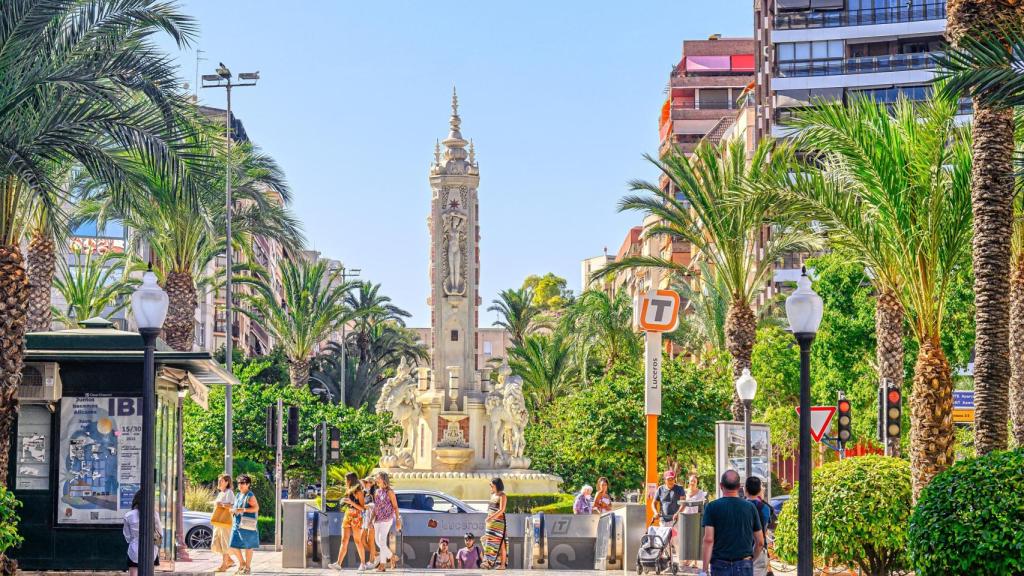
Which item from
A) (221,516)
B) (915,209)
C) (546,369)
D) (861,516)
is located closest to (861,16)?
(546,369)

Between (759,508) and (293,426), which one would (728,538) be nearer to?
(759,508)

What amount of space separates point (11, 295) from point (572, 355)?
169 feet

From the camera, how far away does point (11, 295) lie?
58.1 feet

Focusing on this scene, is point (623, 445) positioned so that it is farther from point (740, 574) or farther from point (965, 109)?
point (740, 574)

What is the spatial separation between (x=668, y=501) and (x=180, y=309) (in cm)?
1814

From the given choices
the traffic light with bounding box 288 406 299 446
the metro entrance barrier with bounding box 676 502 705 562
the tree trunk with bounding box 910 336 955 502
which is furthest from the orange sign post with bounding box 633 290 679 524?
the traffic light with bounding box 288 406 299 446

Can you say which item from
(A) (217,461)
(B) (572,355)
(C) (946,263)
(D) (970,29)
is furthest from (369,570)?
(B) (572,355)

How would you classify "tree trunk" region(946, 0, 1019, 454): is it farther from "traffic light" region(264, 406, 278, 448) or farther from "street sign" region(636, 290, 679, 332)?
"traffic light" region(264, 406, 278, 448)

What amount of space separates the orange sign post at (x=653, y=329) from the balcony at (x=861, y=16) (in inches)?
1739

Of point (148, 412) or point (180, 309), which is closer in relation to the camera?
point (148, 412)

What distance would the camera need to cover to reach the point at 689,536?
21.7m

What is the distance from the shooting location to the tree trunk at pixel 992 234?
56.1 ft

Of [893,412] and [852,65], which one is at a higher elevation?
[852,65]

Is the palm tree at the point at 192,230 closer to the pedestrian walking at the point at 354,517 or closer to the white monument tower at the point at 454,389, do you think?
the white monument tower at the point at 454,389
